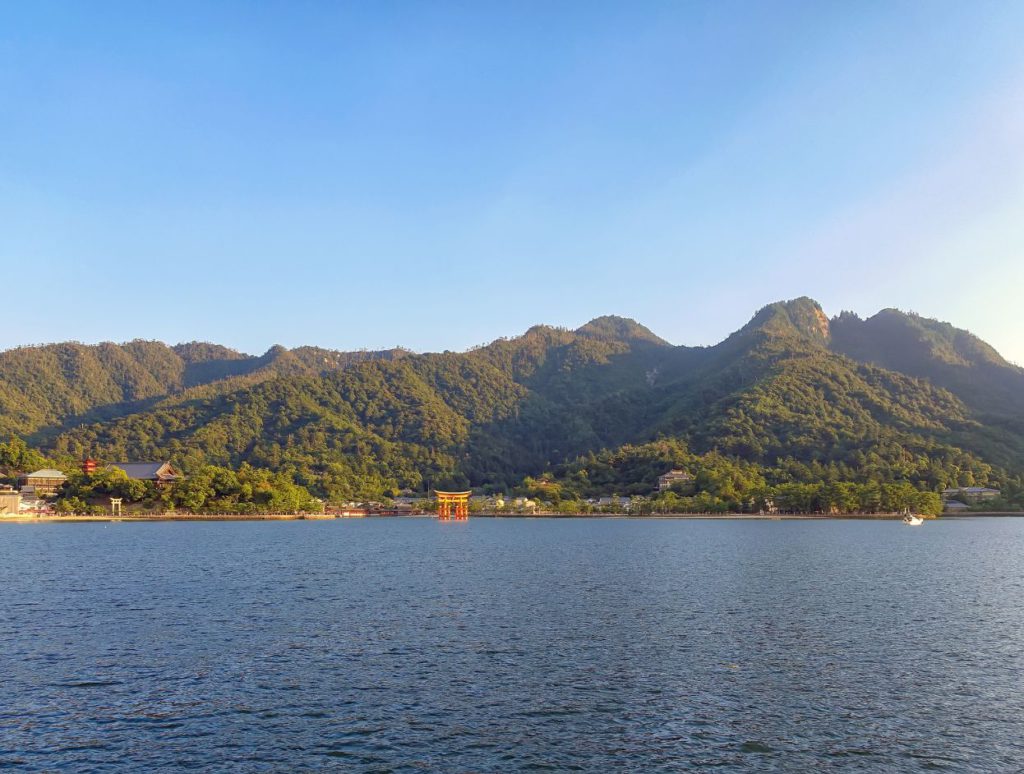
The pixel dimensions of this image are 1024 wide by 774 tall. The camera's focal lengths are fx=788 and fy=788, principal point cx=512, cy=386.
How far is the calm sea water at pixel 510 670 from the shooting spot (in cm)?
2086

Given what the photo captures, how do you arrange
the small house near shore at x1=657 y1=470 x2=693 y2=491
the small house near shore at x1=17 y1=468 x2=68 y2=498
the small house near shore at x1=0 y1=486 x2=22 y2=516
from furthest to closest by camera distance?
the small house near shore at x1=657 y1=470 x2=693 y2=491
the small house near shore at x1=17 y1=468 x2=68 y2=498
the small house near shore at x1=0 y1=486 x2=22 y2=516

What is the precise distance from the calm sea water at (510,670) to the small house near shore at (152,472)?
120913mm

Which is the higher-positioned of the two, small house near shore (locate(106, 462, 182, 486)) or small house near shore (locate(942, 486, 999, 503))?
small house near shore (locate(106, 462, 182, 486))

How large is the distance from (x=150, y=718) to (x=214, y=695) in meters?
2.55

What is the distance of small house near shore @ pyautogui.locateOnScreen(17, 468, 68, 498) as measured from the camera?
161000 mm

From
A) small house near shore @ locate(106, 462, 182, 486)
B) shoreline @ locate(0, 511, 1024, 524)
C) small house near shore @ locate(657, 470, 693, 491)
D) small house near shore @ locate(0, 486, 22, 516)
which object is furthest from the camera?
small house near shore @ locate(657, 470, 693, 491)

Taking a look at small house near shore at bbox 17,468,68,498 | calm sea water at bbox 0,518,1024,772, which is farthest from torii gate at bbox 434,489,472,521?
calm sea water at bbox 0,518,1024,772

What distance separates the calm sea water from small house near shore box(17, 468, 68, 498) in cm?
11649

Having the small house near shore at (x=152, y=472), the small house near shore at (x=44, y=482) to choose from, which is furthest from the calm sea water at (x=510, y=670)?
the small house near shore at (x=152, y=472)

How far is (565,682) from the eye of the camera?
89.1ft

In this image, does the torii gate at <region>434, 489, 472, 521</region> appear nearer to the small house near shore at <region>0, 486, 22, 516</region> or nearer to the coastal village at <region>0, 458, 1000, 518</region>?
the coastal village at <region>0, 458, 1000, 518</region>

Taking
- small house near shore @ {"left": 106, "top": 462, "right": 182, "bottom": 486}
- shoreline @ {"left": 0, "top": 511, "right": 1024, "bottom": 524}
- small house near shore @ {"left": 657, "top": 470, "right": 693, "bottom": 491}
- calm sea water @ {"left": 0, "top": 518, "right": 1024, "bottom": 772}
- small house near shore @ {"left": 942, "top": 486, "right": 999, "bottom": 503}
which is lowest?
shoreline @ {"left": 0, "top": 511, "right": 1024, "bottom": 524}

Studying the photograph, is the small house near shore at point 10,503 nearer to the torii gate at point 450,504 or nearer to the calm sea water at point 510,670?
the torii gate at point 450,504

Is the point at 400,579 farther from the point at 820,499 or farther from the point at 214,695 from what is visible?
the point at 820,499
